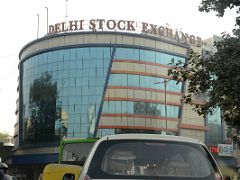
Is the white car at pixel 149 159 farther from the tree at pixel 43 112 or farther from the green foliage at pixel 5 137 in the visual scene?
the green foliage at pixel 5 137

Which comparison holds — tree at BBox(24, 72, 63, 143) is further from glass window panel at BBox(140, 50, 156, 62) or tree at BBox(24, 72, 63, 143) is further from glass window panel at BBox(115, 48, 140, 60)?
glass window panel at BBox(140, 50, 156, 62)

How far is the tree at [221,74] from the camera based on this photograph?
11.5m

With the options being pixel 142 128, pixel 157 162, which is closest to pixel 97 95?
pixel 142 128

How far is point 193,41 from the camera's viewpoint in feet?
214

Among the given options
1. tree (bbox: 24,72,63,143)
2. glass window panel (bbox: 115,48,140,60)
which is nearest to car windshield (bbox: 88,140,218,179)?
glass window panel (bbox: 115,48,140,60)

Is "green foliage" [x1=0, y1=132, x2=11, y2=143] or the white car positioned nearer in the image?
the white car

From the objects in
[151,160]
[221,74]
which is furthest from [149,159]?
[221,74]

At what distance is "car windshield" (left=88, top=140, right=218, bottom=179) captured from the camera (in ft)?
13.6

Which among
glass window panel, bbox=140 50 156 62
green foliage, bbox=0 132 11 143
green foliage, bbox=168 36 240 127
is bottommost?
green foliage, bbox=0 132 11 143

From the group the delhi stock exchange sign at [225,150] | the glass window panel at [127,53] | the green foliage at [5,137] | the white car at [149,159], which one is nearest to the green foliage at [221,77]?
the white car at [149,159]

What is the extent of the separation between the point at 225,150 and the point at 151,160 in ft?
212

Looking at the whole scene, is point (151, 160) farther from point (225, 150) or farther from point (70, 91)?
point (225, 150)

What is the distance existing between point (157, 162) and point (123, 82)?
5351cm

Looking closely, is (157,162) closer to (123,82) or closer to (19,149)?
(123,82)
